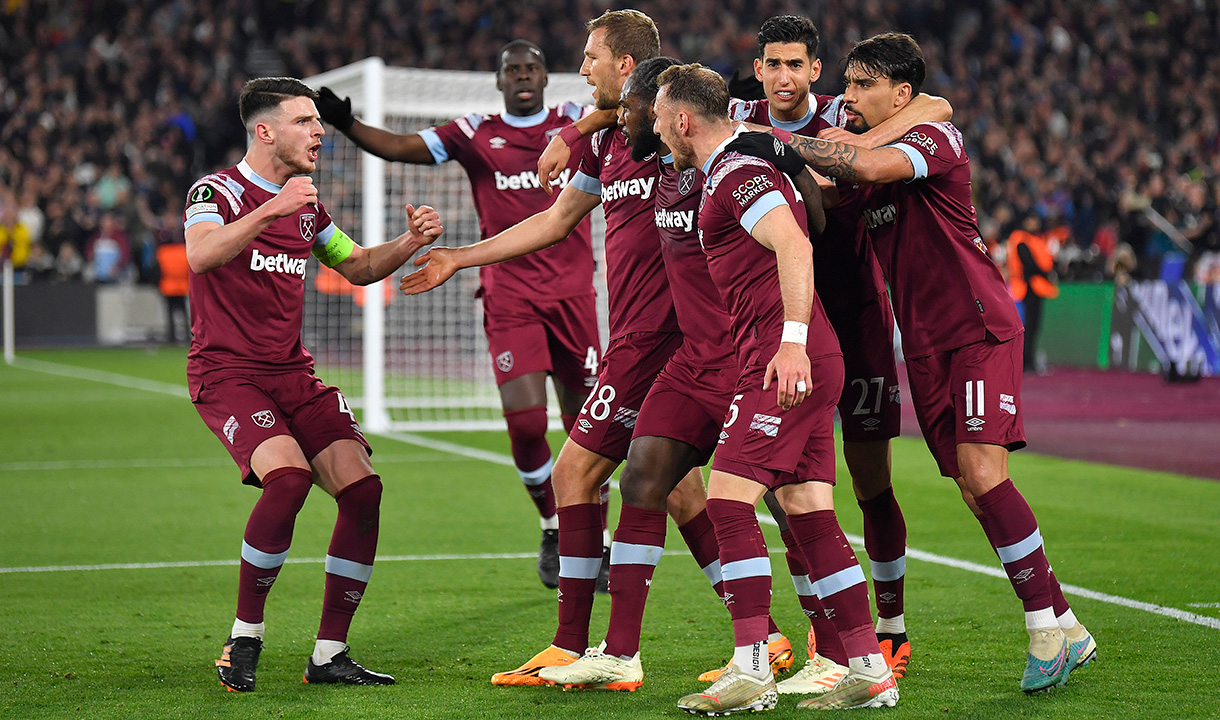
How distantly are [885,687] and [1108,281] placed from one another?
17.3m

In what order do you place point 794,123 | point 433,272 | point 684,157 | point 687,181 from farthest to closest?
1. point 433,272
2. point 794,123
3. point 687,181
4. point 684,157

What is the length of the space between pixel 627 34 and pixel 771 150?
118cm

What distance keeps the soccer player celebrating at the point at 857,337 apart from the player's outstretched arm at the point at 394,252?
1.41 metres

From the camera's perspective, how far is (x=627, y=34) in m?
5.49

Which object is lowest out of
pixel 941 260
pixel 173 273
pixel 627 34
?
pixel 173 273

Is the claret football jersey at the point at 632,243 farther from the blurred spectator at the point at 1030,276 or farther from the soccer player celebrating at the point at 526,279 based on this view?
the blurred spectator at the point at 1030,276

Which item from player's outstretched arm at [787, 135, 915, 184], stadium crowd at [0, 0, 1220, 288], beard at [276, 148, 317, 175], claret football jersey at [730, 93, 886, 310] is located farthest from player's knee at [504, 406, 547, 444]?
stadium crowd at [0, 0, 1220, 288]

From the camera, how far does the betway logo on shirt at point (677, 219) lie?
4945 millimetres

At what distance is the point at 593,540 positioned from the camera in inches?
207

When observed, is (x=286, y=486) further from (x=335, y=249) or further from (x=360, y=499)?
(x=335, y=249)

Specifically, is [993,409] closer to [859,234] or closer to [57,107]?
[859,234]

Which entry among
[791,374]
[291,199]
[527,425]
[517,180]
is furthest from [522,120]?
[791,374]

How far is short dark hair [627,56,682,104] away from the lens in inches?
195

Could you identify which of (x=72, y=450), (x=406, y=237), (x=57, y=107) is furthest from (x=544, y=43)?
(x=406, y=237)
